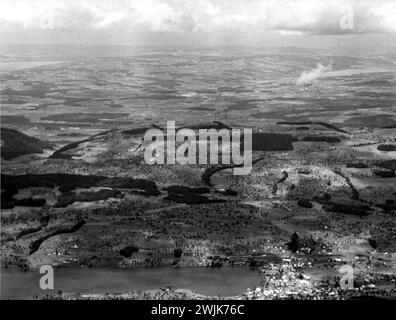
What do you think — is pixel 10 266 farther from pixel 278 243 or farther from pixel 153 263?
pixel 278 243

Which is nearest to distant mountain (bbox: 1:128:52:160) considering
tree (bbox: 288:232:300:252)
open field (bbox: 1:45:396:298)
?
open field (bbox: 1:45:396:298)

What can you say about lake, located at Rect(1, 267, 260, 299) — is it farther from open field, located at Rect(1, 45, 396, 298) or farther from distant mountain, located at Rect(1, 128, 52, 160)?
distant mountain, located at Rect(1, 128, 52, 160)

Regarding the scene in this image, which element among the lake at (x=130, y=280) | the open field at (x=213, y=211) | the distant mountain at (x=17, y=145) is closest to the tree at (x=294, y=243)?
the open field at (x=213, y=211)

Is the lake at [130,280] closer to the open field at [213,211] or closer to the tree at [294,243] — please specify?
the open field at [213,211]

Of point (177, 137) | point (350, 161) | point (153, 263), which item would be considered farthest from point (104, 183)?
point (350, 161)
